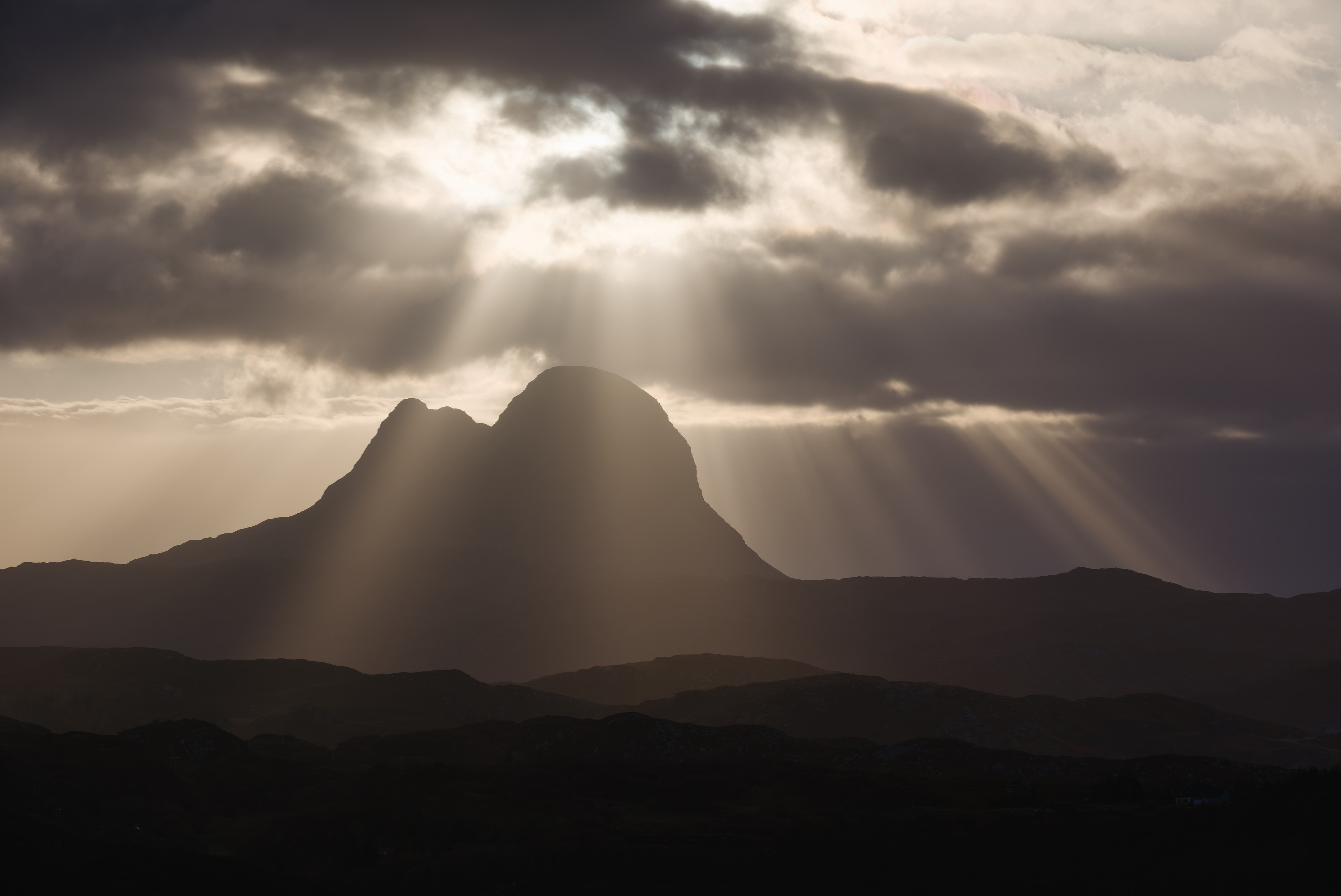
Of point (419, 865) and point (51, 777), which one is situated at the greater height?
point (51, 777)

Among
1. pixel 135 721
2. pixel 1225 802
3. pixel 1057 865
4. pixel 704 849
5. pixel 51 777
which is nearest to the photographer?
pixel 1057 865

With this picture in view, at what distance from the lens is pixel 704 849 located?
87.6 metres

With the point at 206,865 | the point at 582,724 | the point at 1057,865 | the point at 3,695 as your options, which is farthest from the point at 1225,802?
the point at 3,695

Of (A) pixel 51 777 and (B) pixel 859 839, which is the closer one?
(B) pixel 859 839

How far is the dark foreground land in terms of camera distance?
2753 inches

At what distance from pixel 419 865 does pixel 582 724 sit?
6716 centimetres

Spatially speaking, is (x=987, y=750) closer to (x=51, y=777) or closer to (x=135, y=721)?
(x=51, y=777)

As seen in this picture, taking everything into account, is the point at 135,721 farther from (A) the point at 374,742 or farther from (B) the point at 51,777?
(B) the point at 51,777

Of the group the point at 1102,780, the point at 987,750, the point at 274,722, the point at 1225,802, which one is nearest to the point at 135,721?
the point at 274,722

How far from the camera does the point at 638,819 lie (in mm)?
102875

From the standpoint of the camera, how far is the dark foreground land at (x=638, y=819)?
69.9 metres

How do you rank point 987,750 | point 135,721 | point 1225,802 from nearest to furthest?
point 1225,802 < point 987,750 < point 135,721

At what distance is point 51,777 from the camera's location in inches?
3885

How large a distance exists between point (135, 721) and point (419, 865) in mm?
126404
